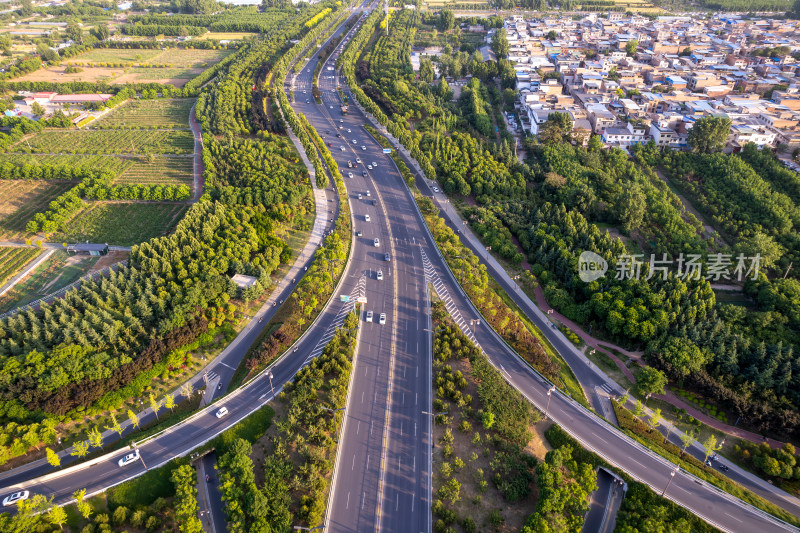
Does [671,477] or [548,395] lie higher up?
[548,395]

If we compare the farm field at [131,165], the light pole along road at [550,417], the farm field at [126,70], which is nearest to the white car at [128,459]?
the light pole along road at [550,417]

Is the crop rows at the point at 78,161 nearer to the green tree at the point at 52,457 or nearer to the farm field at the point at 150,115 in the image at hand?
the farm field at the point at 150,115

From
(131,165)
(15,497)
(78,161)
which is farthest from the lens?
(78,161)

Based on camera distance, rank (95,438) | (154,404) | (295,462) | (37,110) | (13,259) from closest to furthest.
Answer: (95,438) → (295,462) → (154,404) → (13,259) → (37,110)

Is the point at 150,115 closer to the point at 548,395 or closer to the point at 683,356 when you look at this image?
the point at 548,395

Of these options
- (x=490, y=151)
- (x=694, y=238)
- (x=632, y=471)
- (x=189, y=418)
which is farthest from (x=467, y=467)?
(x=490, y=151)

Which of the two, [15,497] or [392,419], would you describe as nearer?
[15,497]

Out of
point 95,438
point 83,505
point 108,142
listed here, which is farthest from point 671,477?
point 108,142
